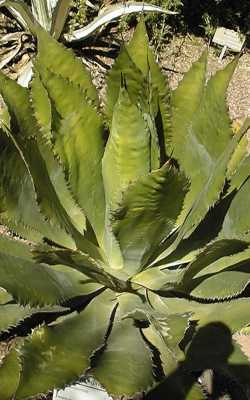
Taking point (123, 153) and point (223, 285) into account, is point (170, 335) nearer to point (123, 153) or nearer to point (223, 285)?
point (223, 285)

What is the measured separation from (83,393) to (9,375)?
455mm

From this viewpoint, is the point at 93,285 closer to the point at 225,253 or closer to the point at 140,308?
the point at 140,308

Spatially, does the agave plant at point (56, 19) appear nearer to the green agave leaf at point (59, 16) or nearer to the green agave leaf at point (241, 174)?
the green agave leaf at point (59, 16)

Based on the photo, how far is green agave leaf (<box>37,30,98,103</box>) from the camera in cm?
172

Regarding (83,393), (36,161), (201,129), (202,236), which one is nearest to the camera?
(36,161)

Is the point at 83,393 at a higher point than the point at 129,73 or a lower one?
lower

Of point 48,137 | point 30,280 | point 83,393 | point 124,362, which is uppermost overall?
point 48,137

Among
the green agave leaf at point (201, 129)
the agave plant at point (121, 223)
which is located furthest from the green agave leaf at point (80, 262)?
the green agave leaf at point (201, 129)

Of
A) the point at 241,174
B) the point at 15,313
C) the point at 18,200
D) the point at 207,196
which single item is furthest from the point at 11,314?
the point at 241,174

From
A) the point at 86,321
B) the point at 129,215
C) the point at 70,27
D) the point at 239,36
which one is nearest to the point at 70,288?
the point at 86,321

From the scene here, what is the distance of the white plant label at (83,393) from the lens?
198 centimetres

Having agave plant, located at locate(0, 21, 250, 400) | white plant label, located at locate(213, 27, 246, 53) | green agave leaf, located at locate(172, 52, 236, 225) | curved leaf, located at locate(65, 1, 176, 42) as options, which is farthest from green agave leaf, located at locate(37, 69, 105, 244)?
white plant label, located at locate(213, 27, 246, 53)

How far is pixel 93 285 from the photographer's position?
6.14ft

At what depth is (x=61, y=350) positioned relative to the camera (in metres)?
1.54
